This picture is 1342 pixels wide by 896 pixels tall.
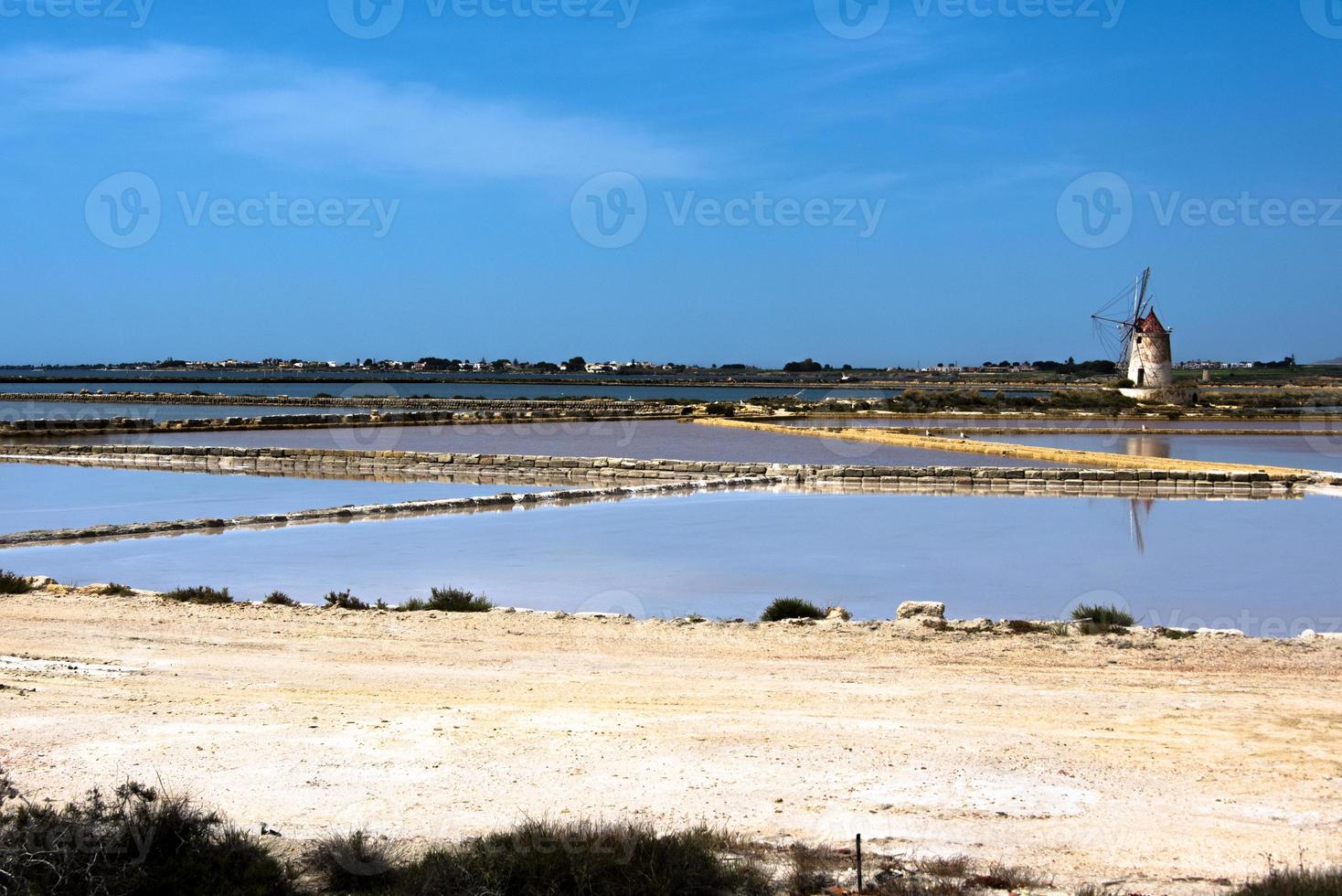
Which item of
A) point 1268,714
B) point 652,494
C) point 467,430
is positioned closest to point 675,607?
point 1268,714

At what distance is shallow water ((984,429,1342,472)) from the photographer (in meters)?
17.9

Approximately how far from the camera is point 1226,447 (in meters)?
20.6

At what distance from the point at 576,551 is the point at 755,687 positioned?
4.43 metres

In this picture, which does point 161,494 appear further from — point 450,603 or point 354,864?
point 354,864

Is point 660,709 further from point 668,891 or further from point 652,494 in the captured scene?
point 652,494

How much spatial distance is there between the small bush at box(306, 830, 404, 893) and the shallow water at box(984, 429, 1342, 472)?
16126 mm

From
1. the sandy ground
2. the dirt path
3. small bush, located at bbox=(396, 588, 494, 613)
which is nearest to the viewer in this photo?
the sandy ground

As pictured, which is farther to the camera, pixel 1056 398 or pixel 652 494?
pixel 1056 398

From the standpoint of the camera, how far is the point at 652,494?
1337 centimetres

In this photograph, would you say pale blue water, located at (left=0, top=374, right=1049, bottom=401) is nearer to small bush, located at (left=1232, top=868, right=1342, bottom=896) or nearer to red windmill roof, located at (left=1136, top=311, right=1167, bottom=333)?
red windmill roof, located at (left=1136, top=311, right=1167, bottom=333)

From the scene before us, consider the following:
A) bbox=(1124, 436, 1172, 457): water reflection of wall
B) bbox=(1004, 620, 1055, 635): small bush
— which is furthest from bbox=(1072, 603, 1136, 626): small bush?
bbox=(1124, 436, 1172, 457): water reflection of wall

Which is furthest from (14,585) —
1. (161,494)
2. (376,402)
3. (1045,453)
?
(376,402)

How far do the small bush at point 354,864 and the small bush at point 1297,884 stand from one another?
6.00 feet

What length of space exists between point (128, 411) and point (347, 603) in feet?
110
